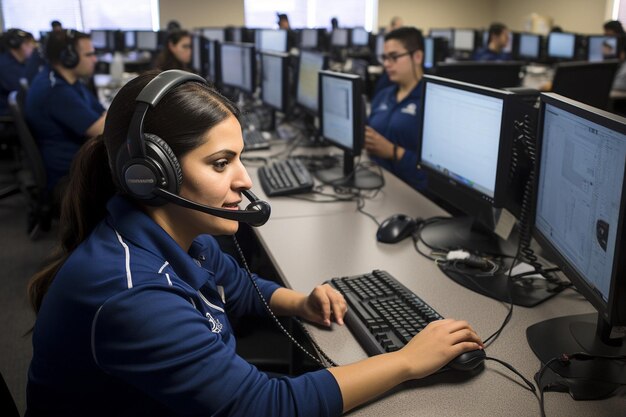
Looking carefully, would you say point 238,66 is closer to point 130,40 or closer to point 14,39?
point 14,39

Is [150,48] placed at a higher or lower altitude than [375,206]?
higher

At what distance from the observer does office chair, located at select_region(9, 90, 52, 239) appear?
2.78 metres

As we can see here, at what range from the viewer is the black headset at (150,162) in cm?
87

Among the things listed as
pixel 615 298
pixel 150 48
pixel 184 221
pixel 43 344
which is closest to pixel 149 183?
pixel 184 221

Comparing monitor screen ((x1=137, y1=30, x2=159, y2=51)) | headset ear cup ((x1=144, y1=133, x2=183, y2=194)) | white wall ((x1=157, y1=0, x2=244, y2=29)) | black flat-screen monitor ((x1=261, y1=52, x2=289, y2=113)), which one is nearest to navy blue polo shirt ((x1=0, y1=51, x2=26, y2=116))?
black flat-screen monitor ((x1=261, y1=52, x2=289, y2=113))

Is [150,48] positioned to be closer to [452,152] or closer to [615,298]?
[452,152]

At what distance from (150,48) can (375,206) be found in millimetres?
7050

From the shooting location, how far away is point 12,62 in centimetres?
502

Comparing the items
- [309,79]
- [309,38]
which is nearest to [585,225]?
[309,79]

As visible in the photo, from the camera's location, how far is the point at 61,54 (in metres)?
3.00

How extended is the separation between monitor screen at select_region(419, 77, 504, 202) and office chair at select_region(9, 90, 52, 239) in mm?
1960

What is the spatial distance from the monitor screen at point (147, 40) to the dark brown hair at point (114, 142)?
25.2 ft

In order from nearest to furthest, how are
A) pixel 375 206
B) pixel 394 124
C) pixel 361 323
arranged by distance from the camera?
pixel 361 323 → pixel 375 206 → pixel 394 124

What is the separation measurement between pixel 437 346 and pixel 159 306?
1.59 feet
